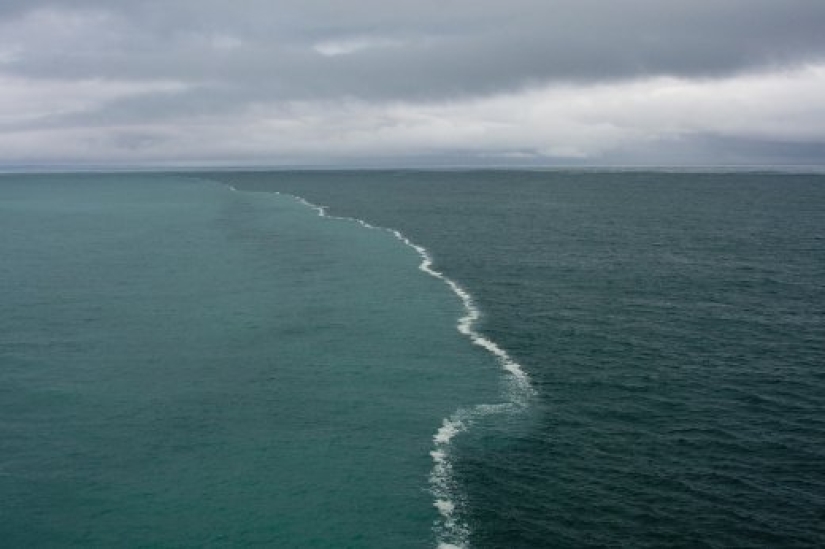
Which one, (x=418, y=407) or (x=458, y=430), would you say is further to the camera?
(x=418, y=407)

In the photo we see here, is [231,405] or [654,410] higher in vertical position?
[654,410]

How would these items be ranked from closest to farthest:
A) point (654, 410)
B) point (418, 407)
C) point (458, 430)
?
point (458, 430), point (654, 410), point (418, 407)

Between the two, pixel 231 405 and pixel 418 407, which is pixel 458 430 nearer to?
pixel 418 407

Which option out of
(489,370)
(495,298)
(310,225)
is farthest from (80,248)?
(489,370)

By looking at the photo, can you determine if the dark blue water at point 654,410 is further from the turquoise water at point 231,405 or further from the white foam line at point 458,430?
the turquoise water at point 231,405

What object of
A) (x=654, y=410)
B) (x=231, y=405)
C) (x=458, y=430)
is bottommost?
(x=458, y=430)

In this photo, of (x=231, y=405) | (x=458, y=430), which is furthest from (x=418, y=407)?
(x=231, y=405)
